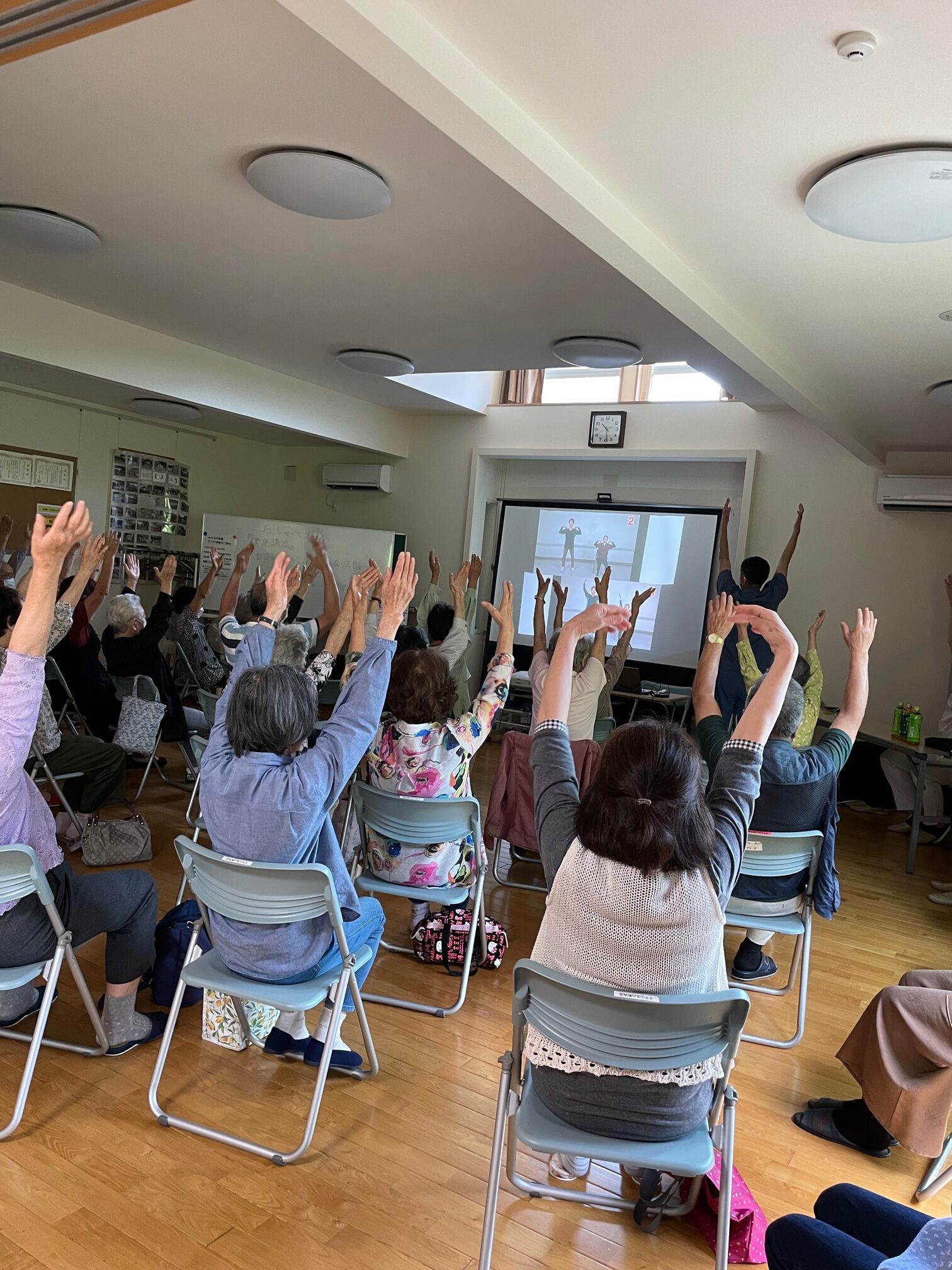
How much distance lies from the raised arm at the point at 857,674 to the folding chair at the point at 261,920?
1.62m

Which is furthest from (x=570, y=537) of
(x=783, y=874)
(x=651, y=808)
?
(x=651, y=808)

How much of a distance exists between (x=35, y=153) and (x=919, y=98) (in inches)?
121

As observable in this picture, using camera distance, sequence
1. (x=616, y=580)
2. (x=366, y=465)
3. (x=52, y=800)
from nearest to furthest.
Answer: (x=52, y=800) < (x=616, y=580) < (x=366, y=465)

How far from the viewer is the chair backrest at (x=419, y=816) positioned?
298 centimetres

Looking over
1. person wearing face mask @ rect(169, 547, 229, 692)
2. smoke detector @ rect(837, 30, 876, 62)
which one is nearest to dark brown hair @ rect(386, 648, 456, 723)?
smoke detector @ rect(837, 30, 876, 62)

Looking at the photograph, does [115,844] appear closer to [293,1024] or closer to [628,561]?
[293,1024]

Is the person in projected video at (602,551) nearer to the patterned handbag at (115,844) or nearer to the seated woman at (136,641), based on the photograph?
the seated woman at (136,641)

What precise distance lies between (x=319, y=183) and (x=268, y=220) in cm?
74

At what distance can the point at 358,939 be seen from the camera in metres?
2.50

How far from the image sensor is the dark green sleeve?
3066 millimetres

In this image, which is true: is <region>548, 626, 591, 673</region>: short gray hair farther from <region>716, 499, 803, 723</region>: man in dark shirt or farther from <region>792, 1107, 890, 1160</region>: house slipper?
<region>792, 1107, 890, 1160</region>: house slipper

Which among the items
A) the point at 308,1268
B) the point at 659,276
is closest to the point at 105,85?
the point at 659,276

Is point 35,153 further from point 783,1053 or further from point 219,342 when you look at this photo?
point 783,1053

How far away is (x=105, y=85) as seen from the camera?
2875 mm
